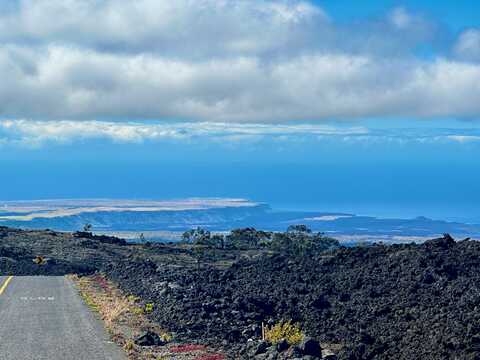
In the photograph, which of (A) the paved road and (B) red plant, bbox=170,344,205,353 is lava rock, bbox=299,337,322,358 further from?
(A) the paved road

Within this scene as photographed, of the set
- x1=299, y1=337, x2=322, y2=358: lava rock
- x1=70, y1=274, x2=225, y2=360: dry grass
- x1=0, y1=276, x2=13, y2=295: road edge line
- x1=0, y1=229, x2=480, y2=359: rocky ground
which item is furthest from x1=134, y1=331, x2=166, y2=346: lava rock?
x1=0, y1=276, x2=13, y2=295: road edge line

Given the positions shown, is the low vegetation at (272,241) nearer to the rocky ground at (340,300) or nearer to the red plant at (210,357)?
the rocky ground at (340,300)

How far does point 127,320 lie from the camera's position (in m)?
26.1

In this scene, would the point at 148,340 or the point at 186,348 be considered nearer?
the point at 186,348

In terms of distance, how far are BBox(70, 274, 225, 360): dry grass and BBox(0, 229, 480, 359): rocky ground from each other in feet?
1.58

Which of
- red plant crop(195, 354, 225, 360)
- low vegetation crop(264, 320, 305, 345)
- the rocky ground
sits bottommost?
red plant crop(195, 354, 225, 360)

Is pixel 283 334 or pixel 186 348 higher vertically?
pixel 283 334

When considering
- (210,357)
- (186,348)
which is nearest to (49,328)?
(186,348)

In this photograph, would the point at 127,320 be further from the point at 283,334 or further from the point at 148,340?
the point at 283,334

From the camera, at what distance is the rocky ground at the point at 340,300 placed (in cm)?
1995

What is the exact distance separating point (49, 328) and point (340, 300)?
9530 mm

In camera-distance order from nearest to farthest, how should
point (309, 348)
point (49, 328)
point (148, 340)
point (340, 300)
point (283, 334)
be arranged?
point (309, 348) → point (148, 340) → point (283, 334) → point (49, 328) → point (340, 300)

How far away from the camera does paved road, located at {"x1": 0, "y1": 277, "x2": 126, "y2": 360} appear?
20.5m

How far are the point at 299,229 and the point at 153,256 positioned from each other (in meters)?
24.9
